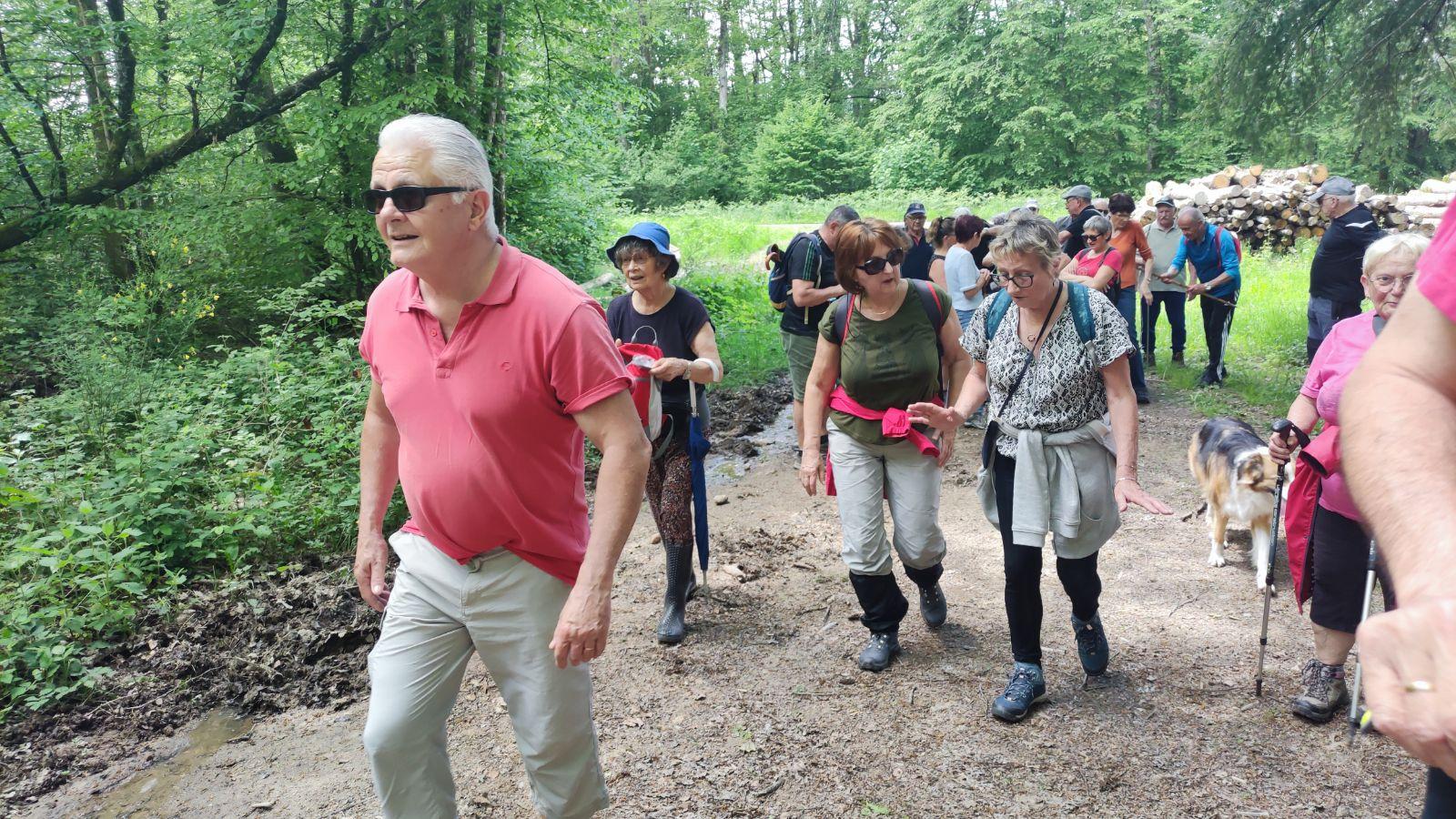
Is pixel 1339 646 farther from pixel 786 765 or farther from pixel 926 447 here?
pixel 786 765

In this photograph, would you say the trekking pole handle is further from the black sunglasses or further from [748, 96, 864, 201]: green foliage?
[748, 96, 864, 201]: green foliage

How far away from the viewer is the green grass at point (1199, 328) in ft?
34.1

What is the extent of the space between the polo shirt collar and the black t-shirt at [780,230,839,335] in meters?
5.05

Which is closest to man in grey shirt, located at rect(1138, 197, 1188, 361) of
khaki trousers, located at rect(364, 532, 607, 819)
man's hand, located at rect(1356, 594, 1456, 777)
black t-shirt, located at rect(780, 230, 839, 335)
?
black t-shirt, located at rect(780, 230, 839, 335)

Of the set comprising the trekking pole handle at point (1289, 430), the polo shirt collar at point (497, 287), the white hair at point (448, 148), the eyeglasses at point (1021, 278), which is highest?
the white hair at point (448, 148)

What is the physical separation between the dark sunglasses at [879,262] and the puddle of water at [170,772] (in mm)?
3620

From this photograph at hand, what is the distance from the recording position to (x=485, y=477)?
8.52ft

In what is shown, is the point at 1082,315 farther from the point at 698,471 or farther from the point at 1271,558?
the point at 698,471

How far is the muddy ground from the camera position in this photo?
3.83m

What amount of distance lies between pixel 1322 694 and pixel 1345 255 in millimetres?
5979

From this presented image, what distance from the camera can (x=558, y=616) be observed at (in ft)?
8.89

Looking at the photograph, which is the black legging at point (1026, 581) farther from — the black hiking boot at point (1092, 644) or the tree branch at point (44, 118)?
the tree branch at point (44, 118)

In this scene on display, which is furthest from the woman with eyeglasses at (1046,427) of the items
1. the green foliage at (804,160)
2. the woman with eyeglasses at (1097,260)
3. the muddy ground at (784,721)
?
the green foliage at (804,160)

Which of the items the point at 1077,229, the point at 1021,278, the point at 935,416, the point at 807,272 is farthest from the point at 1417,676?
the point at 1077,229
